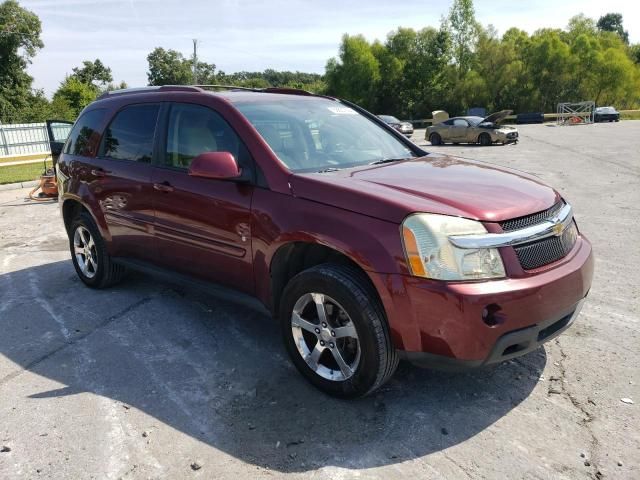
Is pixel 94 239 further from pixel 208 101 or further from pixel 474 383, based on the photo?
pixel 474 383

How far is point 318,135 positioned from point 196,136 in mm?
936

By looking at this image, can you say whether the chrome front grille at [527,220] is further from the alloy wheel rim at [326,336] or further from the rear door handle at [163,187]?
the rear door handle at [163,187]

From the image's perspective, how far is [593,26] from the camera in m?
73.6

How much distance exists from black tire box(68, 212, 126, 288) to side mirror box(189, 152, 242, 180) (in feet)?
6.89

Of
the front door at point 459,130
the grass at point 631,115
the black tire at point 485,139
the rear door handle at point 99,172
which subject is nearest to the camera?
the rear door handle at point 99,172

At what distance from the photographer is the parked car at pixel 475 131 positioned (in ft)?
76.4

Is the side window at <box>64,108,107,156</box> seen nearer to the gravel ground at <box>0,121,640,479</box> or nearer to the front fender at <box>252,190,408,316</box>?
the gravel ground at <box>0,121,640,479</box>

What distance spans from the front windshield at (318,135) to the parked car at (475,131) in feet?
64.3

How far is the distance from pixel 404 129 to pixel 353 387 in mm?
31381

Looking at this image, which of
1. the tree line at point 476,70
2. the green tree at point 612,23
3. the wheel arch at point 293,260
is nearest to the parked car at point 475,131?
the wheel arch at point 293,260

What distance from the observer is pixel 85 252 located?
5359mm

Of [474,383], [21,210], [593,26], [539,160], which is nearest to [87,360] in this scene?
[474,383]

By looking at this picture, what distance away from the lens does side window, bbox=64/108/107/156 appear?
509 cm

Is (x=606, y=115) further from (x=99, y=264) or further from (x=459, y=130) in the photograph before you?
(x=99, y=264)
